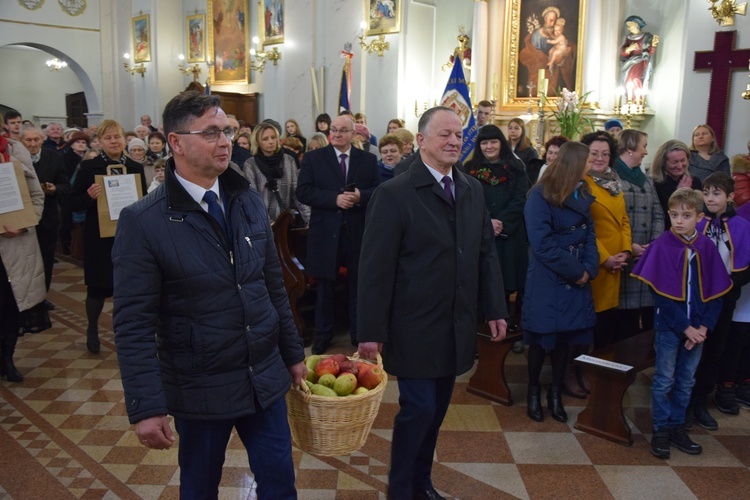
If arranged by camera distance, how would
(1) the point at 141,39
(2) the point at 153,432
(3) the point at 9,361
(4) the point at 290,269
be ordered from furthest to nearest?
1. (1) the point at 141,39
2. (4) the point at 290,269
3. (3) the point at 9,361
4. (2) the point at 153,432

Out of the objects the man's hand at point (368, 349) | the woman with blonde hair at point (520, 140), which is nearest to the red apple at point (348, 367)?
the man's hand at point (368, 349)

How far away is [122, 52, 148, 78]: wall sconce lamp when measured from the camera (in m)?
18.6

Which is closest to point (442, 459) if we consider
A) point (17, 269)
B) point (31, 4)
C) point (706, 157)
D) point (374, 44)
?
point (17, 269)

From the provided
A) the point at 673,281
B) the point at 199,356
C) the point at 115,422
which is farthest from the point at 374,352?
the point at 115,422

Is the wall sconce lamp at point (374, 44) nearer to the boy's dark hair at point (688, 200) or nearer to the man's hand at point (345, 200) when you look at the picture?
the man's hand at point (345, 200)

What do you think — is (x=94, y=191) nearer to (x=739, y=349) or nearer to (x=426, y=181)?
(x=426, y=181)

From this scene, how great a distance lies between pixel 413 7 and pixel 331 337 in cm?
869

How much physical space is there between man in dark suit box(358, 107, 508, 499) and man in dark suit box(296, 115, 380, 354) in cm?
236

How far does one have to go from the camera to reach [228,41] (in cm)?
1706

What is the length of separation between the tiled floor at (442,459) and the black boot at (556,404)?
0.16ft

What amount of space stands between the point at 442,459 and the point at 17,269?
3059 millimetres

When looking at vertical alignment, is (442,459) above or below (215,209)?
below

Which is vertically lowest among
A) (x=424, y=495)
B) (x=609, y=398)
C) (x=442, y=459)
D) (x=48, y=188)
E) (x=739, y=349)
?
(x=442, y=459)

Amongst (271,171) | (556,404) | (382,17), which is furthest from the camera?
(382,17)
